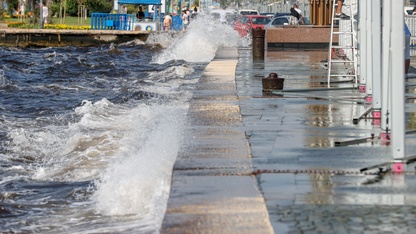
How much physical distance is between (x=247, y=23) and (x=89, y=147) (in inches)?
1278

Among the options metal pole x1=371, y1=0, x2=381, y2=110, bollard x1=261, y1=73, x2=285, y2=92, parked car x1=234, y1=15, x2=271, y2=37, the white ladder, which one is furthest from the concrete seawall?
parked car x1=234, y1=15, x2=271, y2=37

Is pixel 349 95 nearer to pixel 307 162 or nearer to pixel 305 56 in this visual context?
pixel 307 162

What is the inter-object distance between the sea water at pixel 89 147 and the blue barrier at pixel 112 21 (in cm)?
2739

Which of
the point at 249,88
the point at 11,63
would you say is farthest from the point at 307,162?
the point at 11,63

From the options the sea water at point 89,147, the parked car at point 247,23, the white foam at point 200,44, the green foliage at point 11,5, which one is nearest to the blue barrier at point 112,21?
the parked car at point 247,23

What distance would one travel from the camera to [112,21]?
57219 mm

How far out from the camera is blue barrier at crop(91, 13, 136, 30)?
187ft

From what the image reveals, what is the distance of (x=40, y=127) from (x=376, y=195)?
31.0 feet

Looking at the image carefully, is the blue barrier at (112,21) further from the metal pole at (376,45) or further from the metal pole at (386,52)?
the metal pole at (386,52)

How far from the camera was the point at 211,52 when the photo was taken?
34.9 m

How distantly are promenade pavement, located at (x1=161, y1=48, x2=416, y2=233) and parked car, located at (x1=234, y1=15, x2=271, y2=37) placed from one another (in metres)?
27.4

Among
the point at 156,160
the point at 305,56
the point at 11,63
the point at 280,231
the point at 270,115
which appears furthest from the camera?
the point at 11,63

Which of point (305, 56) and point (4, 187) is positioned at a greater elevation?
point (305, 56)

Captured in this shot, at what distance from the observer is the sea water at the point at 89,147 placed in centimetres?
755
